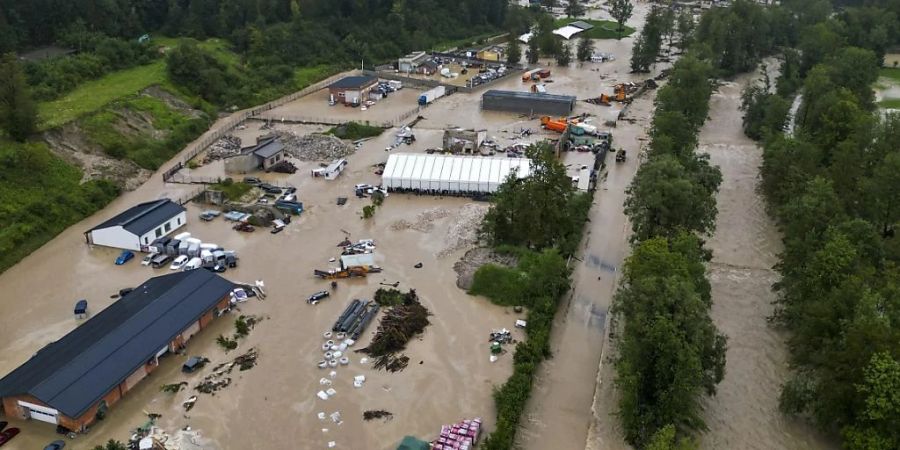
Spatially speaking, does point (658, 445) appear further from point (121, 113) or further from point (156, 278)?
point (121, 113)

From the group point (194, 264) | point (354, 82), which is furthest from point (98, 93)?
point (194, 264)

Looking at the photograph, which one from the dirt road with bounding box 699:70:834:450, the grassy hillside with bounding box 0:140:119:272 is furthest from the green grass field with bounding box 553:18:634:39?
the grassy hillside with bounding box 0:140:119:272

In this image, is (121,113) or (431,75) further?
(431,75)

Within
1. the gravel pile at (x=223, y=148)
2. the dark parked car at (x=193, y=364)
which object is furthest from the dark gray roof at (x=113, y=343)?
the gravel pile at (x=223, y=148)

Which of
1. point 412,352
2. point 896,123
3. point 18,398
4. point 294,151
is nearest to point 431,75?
point 294,151

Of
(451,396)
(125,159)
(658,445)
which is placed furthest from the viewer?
(125,159)

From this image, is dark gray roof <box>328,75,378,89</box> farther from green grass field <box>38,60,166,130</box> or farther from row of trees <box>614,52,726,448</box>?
row of trees <box>614,52,726,448</box>

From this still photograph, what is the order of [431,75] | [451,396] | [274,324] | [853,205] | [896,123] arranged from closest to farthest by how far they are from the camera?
[451,396]
[274,324]
[853,205]
[896,123]
[431,75]

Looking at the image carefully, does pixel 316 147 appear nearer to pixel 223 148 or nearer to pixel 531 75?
pixel 223 148
